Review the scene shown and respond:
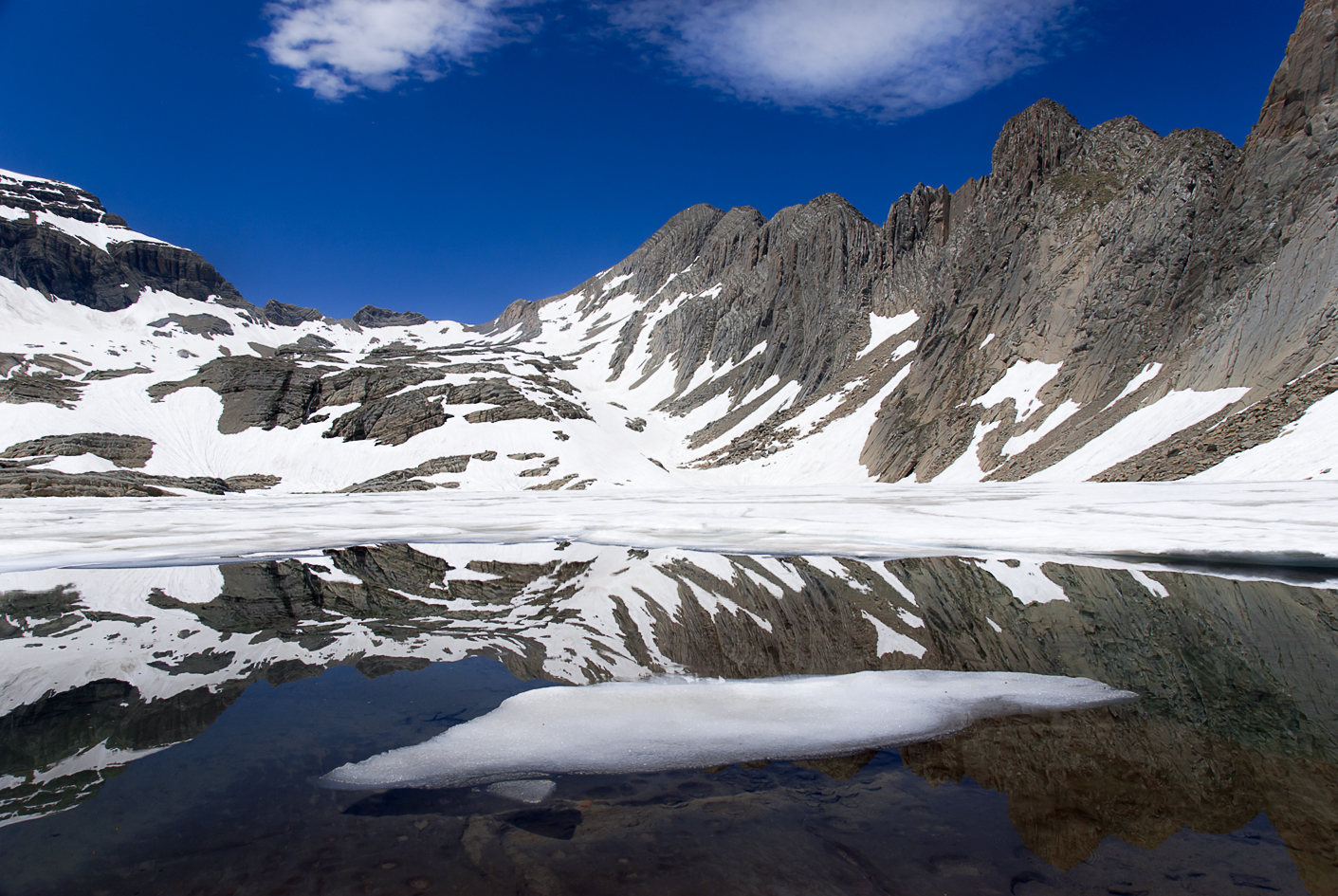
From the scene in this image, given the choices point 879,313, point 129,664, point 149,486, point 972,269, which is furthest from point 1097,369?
point 149,486

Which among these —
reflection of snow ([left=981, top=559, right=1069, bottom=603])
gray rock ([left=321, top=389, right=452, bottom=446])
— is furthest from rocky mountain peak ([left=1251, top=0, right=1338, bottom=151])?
gray rock ([left=321, top=389, right=452, bottom=446])

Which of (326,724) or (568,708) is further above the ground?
(326,724)

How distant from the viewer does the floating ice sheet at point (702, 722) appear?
4.71 metres

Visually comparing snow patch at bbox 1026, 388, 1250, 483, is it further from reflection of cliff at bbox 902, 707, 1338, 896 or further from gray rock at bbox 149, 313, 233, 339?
gray rock at bbox 149, 313, 233, 339

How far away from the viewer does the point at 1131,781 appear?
4234 millimetres

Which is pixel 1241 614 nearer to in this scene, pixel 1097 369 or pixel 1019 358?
pixel 1097 369

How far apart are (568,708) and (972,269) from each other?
76093 millimetres

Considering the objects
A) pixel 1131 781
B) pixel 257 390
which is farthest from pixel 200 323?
pixel 1131 781

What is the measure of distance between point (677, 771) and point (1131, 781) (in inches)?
123

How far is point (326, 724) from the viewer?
5.45 metres

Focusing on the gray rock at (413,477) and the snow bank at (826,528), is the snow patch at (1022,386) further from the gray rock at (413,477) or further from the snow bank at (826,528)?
the gray rock at (413,477)

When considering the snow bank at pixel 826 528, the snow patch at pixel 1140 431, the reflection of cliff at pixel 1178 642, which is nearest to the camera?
the reflection of cliff at pixel 1178 642

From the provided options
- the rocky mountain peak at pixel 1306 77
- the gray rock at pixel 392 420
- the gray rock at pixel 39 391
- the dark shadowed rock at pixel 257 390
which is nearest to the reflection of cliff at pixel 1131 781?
the rocky mountain peak at pixel 1306 77

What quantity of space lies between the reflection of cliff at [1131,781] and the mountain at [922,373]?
31.8 meters
